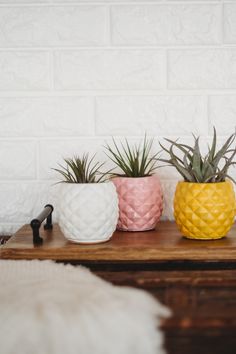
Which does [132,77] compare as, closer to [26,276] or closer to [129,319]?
[26,276]

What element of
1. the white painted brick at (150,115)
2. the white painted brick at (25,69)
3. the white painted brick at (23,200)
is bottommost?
the white painted brick at (23,200)

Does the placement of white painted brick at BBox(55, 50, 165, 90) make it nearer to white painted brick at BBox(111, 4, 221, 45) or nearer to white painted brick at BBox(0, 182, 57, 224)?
white painted brick at BBox(111, 4, 221, 45)

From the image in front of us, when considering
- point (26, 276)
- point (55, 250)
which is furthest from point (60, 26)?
point (26, 276)

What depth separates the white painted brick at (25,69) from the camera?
1364 mm

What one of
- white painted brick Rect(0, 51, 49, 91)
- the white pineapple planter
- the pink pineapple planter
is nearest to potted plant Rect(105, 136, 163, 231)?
the pink pineapple planter

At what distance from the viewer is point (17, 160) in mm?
1388

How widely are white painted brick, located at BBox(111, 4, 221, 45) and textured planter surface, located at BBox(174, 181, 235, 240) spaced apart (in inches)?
17.1

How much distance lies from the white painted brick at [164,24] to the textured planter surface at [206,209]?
17.1 inches

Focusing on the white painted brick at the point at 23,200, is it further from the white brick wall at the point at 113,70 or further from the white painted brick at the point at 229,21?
the white painted brick at the point at 229,21

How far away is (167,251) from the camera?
3.37ft

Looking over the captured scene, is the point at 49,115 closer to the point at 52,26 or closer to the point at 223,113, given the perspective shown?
the point at 52,26

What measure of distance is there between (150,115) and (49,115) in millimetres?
256

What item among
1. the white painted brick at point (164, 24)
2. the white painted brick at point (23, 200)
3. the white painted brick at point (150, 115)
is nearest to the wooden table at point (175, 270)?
the white painted brick at point (23, 200)

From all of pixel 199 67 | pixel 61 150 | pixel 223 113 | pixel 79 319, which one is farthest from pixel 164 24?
pixel 79 319
